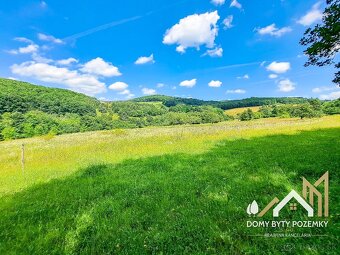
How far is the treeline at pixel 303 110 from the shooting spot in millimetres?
64625

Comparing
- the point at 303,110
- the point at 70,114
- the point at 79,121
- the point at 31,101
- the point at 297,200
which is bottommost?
the point at 297,200

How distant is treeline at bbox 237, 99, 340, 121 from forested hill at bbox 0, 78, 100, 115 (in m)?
91.2

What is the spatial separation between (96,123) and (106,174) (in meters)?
91.9

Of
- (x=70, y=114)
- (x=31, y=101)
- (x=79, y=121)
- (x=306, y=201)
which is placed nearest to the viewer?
(x=306, y=201)

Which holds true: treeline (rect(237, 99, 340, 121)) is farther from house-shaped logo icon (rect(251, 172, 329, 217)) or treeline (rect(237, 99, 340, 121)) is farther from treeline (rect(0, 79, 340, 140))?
house-shaped logo icon (rect(251, 172, 329, 217))

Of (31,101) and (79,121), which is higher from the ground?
(31,101)

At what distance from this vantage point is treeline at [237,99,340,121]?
64.6 meters

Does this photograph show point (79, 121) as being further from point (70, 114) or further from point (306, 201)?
point (306, 201)

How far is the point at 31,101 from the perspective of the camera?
10706 centimetres

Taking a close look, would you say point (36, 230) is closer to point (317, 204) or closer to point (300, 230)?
point (300, 230)

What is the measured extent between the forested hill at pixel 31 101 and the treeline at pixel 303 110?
91175 mm

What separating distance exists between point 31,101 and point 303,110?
118 m

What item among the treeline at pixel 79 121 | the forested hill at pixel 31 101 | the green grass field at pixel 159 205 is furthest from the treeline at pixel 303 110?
the forested hill at pixel 31 101

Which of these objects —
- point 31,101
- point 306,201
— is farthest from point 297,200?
point 31,101
